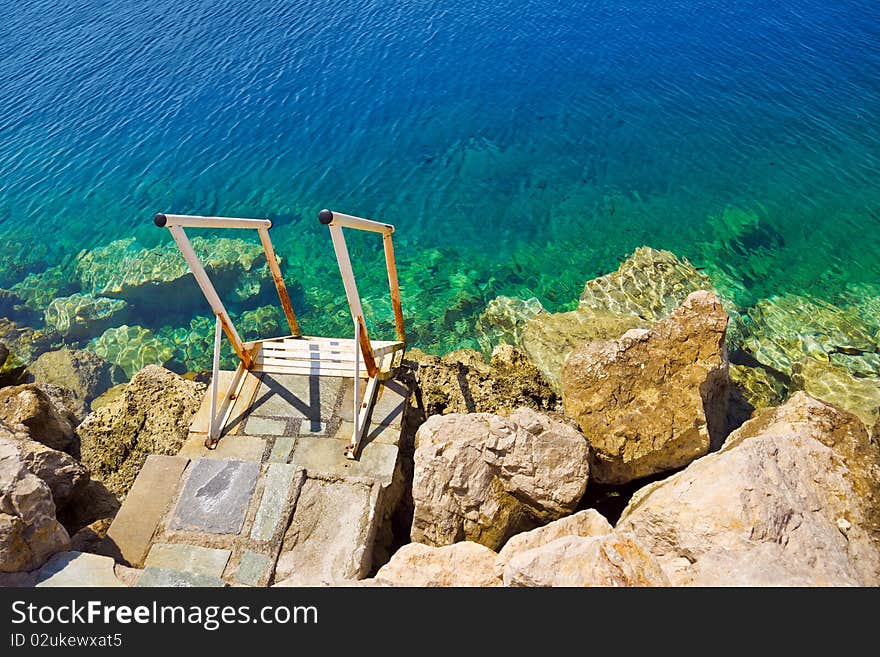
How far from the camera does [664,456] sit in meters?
7.64

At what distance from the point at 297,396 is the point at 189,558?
2692 millimetres

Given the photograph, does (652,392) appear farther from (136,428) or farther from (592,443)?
(136,428)

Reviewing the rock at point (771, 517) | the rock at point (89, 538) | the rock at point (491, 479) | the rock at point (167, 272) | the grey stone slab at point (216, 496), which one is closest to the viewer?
the rock at point (771, 517)

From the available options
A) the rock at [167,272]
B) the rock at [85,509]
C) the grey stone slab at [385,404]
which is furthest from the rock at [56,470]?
the rock at [167,272]

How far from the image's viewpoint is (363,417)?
770 cm

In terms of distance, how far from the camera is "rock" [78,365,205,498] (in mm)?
8406

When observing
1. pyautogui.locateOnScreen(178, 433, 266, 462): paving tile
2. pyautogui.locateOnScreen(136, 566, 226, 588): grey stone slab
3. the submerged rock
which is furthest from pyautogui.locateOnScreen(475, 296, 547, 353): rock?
pyautogui.locateOnScreen(136, 566, 226, 588): grey stone slab

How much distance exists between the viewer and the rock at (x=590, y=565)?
4445mm

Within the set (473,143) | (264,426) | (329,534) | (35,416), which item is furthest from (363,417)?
(473,143)

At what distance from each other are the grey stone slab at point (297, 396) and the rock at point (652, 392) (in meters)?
3.63

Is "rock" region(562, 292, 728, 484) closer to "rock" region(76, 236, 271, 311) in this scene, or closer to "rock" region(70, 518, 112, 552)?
"rock" region(70, 518, 112, 552)

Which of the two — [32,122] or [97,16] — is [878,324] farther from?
[97,16]

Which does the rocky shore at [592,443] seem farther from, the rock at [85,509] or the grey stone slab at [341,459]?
the grey stone slab at [341,459]

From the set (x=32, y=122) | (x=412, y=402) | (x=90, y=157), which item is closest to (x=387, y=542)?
(x=412, y=402)
